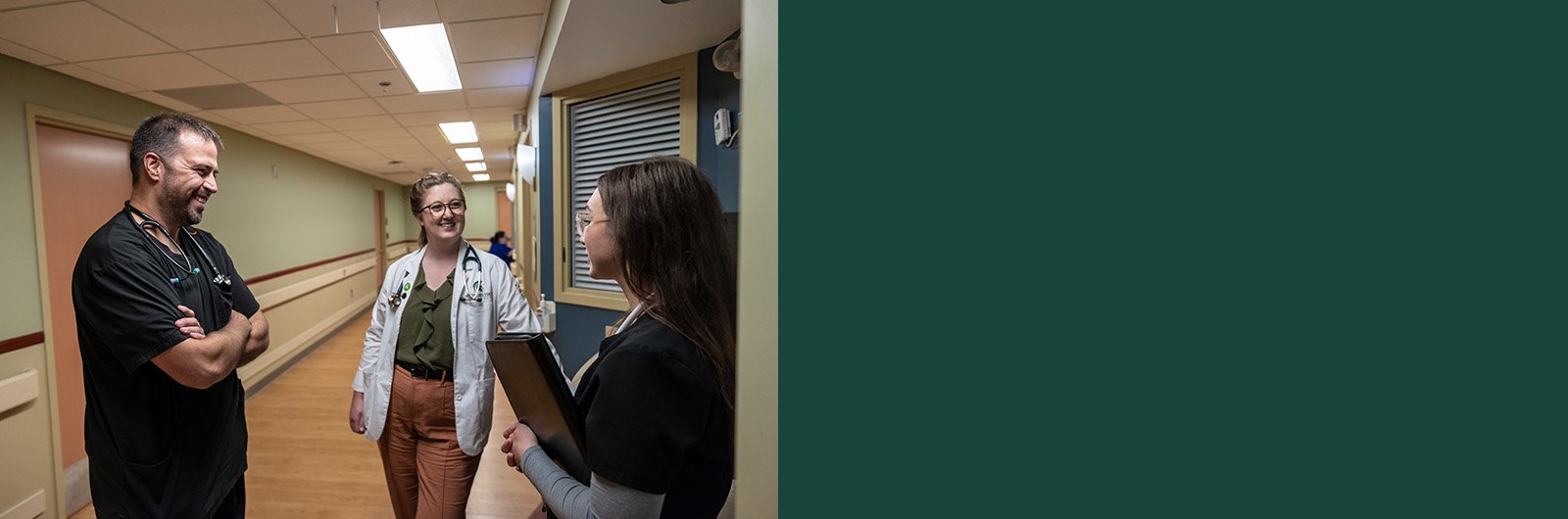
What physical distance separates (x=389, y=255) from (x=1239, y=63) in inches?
436

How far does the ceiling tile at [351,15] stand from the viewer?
184 centimetres

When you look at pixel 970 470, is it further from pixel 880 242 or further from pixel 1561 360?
pixel 1561 360

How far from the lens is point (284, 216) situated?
4.67 meters

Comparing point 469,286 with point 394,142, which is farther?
point 394,142

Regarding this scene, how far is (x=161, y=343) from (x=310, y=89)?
2.36 metres

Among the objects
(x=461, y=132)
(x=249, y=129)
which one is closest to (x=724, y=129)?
(x=461, y=132)

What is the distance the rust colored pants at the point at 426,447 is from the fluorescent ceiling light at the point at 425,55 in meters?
1.43

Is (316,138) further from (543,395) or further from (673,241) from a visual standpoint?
(673,241)

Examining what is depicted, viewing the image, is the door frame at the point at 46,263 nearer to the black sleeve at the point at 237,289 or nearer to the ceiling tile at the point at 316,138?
the black sleeve at the point at 237,289

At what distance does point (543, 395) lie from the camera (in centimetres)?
83

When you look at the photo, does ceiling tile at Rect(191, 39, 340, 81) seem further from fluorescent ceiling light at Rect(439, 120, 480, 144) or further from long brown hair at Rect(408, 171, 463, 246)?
fluorescent ceiling light at Rect(439, 120, 480, 144)

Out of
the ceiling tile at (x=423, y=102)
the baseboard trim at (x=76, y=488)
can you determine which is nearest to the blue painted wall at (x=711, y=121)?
the ceiling tile at (x=423, y=102)

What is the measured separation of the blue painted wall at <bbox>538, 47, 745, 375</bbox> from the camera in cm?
191

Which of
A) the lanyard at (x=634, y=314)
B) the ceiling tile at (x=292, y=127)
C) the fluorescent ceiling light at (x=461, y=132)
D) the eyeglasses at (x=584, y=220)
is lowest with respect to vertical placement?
the lanyard at (x=634, y=314)
